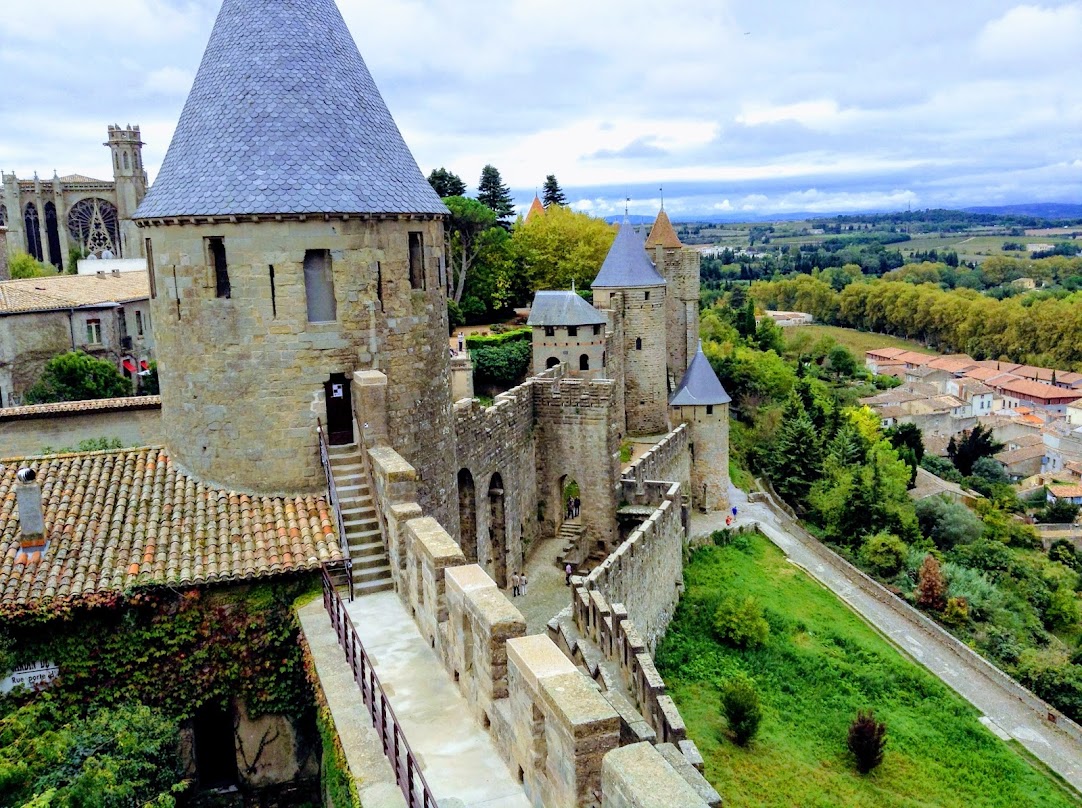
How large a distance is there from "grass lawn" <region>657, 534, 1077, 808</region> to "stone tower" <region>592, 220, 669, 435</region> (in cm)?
967

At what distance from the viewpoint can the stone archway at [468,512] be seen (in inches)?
816

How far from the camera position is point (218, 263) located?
12.4m

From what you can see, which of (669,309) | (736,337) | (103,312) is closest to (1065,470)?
(736,337)

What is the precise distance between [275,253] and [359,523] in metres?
3.91

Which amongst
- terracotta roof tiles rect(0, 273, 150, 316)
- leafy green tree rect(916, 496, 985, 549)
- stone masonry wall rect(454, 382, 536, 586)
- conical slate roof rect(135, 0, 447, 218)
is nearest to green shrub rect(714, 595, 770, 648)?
stone masonry wall rect(454, 382, 536, 586)

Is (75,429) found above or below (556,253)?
below

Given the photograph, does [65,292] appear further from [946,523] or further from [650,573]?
[946,523]

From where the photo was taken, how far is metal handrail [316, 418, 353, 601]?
11.6 meters

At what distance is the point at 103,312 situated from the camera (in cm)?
4112

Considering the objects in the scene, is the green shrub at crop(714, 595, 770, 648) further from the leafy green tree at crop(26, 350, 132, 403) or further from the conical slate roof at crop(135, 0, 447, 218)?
the leafy green tree at crop(26, 350, 132, 403)

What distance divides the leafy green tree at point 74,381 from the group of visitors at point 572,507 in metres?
19.1

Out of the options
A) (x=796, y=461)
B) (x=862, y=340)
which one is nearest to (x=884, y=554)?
(x=796, y=461)

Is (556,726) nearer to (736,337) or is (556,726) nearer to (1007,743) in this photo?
(1007,743)

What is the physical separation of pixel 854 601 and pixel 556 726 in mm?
32069
